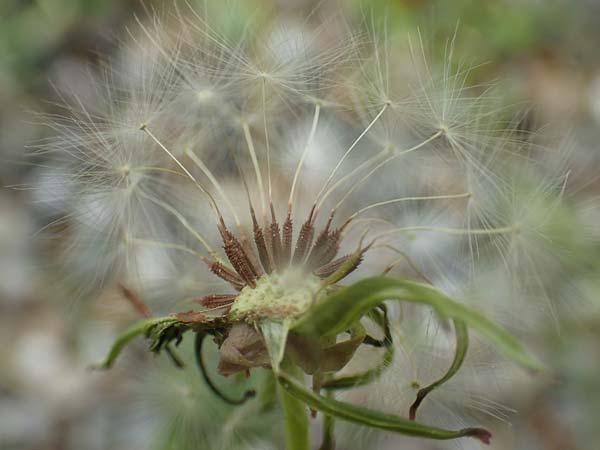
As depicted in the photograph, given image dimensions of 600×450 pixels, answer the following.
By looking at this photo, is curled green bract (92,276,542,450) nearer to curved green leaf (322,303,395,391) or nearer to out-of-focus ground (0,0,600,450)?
curved green leaf (322,303,395,391)

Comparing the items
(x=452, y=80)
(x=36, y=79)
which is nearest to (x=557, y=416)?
(x=452, y=80)

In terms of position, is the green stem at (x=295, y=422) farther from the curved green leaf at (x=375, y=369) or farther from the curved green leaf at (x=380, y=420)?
the curved green leaf at (x=380, y=420)

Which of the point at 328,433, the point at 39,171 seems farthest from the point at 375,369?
the point at 39,171

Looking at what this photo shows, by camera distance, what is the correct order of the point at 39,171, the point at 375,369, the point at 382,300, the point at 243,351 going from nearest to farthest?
the point at 382,300, the point at 243,351, the point at 375,369, the point at 39,171

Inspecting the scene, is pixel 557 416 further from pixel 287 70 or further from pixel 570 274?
pixel 287 70

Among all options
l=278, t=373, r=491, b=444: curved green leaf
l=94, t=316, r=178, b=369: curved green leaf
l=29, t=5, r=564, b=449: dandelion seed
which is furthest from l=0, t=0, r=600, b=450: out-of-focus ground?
l=278, t=373, r=491, b=444: curved green leaf

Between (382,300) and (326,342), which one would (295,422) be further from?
(382,300)
